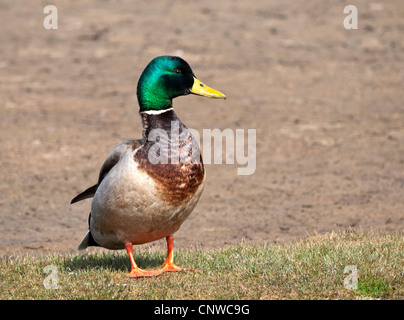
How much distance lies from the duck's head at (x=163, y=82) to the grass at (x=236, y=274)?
4.35ft

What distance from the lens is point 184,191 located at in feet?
18.5

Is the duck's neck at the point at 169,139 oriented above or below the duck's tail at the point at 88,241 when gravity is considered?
above

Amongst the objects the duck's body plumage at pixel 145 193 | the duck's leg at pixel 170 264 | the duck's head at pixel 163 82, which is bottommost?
the duck's leg at pixel 170 264

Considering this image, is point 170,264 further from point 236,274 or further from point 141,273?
point 236,274

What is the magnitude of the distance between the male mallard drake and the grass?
1.00ft

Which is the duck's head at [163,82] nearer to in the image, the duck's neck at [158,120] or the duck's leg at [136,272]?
the duck's neck at [158,120]

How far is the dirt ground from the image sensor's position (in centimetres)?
909

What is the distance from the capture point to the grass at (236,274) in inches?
211

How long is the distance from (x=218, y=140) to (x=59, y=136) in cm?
256

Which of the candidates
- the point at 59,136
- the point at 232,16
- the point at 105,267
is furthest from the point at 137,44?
the point at 105,267

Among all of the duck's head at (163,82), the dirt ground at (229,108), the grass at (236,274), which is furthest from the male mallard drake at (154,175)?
the dirt ground at (229,108)

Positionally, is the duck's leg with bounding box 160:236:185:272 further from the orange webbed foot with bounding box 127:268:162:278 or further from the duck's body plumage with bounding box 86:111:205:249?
the duck's body plumage with bounding box 86:111:205:249

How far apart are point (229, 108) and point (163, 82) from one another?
7886mm

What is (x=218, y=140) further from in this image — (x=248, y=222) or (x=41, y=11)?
(x=41, y=11)
